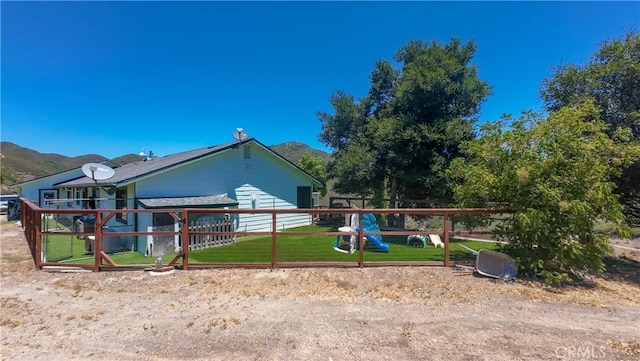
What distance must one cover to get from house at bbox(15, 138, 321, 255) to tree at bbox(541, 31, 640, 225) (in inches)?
430

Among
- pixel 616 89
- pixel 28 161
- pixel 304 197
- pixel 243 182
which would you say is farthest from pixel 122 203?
pixel 28 161

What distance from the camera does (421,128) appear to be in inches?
511

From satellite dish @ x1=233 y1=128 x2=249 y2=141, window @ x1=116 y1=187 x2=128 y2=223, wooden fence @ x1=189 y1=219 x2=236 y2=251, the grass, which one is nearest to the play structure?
the grass

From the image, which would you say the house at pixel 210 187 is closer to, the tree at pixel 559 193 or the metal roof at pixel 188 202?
the metal roof at pixel 188 202

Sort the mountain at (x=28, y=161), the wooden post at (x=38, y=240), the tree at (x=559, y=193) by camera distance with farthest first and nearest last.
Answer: the mountain at (x=28, y=161) → the wooden post at (x=38, y=240) → the tree at (x=559, y=193)

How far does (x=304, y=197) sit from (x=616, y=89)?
40.3ft

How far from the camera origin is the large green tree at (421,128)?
13.0m

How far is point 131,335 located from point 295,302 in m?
2.31

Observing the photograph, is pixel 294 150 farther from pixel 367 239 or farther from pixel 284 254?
pixel 284 254

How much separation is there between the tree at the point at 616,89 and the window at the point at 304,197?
10851mm

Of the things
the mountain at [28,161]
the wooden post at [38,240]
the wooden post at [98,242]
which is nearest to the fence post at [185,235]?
the wooden post at [98,242]

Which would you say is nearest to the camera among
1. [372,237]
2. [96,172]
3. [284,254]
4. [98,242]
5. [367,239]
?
[98,242]

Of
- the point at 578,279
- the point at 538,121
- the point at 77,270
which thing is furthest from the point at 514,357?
the point at 77,270

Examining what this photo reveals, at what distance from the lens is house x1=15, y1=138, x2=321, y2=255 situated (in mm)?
10078
